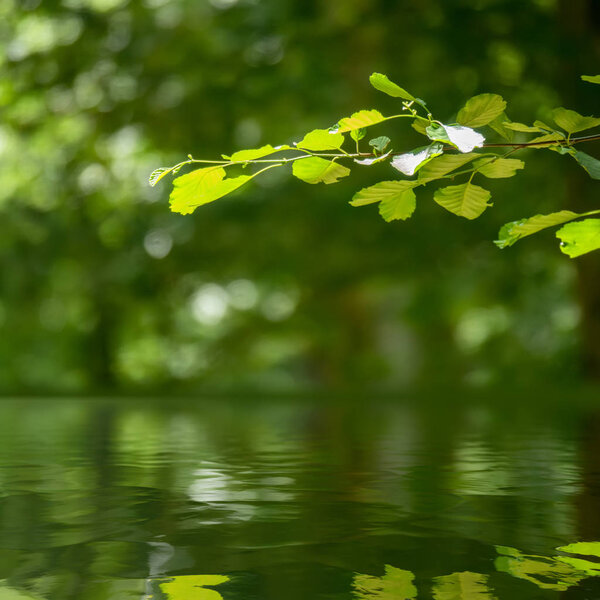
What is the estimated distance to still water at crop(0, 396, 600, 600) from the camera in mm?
1310

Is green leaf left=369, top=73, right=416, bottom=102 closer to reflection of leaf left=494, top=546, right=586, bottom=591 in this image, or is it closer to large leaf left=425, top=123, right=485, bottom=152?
large leaf left=425, top=123, right=485, bottom=152

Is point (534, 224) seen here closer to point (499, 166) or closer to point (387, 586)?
point (499, 166)

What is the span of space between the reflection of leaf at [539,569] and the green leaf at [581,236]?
1.37 feet

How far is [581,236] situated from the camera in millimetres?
1258

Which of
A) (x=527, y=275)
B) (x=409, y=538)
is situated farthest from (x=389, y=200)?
(x=527, y=275)

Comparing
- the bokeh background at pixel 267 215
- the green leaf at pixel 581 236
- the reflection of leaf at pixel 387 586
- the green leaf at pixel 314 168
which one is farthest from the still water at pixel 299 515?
the bokeh background at pixel 267 215

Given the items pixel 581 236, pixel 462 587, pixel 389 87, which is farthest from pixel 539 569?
pixel 389 87

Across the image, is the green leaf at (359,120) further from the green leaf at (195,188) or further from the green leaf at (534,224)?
the green leaf at (534,224)

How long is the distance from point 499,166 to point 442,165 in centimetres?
11

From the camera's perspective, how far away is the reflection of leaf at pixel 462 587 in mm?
1219

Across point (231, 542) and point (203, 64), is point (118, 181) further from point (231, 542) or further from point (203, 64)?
point (231, 542)

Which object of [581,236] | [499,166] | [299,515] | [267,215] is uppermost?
[267,215]

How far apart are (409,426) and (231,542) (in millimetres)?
3243

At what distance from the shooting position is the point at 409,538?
166 cm
